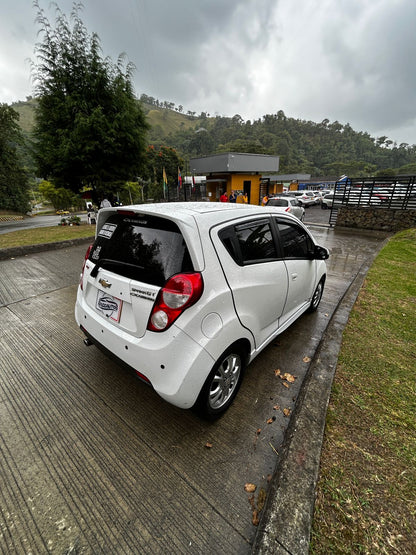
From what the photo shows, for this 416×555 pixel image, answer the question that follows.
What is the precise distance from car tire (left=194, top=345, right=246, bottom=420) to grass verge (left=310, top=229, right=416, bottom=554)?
2.58 ft

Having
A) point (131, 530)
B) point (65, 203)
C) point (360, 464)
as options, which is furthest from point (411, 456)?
point (65, 203)

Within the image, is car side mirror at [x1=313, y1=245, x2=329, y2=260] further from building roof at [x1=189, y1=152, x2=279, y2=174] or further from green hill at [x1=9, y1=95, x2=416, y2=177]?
green hill at [x1=9, y1=95, x2=416, y2=177]

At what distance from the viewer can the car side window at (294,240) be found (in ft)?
8.93

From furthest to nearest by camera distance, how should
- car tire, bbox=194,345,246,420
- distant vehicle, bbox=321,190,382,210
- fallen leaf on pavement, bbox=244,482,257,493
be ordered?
distant vehicle, bbox=321,190,382,210 → car tire, bbox=194,345,246,420 → fallen leaf on pavement, bbox=244,482,257,493

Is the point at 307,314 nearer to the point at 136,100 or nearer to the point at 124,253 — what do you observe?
the point at 124,253

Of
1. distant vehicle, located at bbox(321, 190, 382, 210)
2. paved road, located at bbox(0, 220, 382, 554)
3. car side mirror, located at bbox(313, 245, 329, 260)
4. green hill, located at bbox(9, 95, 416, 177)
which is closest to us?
paved road, located at bbox(0, 220, 382, 554)

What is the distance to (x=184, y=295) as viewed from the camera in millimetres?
1620

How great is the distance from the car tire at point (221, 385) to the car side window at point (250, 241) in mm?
772

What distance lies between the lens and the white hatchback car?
64.6 inches

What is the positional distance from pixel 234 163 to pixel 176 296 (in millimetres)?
20999

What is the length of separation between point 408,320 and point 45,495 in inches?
179

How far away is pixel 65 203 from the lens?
4672cm

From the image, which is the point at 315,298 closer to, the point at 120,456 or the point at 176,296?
the point at 176,296

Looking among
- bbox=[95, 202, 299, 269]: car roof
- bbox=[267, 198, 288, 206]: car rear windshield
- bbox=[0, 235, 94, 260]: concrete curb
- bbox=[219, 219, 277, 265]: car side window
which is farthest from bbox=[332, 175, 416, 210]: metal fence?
bbox=[0, 235, 94, 260]: concrete curb
